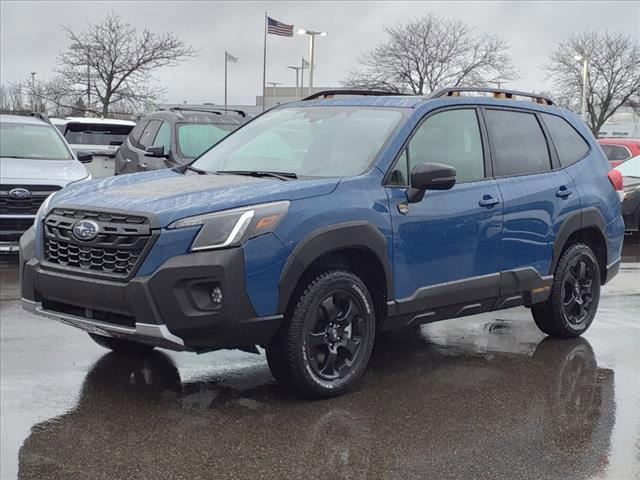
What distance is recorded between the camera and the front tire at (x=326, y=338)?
4.61m

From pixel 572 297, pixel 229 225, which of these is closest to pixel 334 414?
pixel 229 225

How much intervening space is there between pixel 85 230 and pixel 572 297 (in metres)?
3.79

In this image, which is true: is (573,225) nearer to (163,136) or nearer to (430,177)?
(430,177)

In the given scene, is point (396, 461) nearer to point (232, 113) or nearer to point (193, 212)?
point (193, 212)

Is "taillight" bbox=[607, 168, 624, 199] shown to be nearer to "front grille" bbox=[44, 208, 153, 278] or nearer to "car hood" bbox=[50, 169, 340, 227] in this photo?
"car hood" bbox=[50, 169, 340, 227]

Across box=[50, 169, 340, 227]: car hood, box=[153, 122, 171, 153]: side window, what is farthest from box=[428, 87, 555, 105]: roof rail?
box=[153, 122, 171, 153]: side window

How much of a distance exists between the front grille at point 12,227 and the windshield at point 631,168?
10028 millimetres

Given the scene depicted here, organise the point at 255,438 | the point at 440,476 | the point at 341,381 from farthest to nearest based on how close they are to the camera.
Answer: the point at 341,381
the point at 255,438
the point at 440,476

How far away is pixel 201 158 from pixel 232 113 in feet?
24.7

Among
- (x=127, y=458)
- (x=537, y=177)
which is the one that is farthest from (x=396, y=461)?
(x=537, y=177)

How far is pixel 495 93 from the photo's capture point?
6.19 metres

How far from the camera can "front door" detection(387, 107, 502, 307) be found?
509 cm

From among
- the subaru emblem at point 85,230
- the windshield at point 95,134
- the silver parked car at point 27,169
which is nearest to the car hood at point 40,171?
the silver parked car at point 27,169

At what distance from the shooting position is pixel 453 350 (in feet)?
20.1
